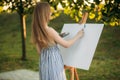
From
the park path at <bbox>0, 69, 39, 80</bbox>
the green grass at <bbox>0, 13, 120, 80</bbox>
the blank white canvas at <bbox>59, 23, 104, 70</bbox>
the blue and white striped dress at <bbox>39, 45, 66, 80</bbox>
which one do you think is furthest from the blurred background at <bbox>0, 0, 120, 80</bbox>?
the blue and white striped dress at <bbox>39, 45, 66, 80</bbox>

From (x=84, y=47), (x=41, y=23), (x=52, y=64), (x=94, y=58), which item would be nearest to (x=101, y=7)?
(x=84, y=47)

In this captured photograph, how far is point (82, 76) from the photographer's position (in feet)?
30.8

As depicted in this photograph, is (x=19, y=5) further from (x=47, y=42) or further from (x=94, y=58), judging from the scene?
(x=47, y=42)

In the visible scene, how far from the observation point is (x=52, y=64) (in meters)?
3.95

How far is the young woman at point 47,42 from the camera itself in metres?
3.68

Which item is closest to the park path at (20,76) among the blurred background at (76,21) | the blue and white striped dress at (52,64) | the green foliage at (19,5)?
the blurred background at (76,21)

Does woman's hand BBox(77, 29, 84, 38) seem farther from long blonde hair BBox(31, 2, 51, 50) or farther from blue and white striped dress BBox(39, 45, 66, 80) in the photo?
long blonde hair BBox(31, 2, 51, 50)

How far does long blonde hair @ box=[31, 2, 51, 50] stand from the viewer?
3666 mm

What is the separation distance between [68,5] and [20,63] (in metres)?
5.29

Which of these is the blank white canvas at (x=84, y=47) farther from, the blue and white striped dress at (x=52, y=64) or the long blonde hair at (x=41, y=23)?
the long blonde hair at (x=41, y=23)

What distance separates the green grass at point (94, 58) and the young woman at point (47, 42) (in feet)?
17.2

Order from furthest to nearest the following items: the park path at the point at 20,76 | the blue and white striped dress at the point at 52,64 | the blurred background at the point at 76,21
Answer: the park path at the point at 20,76 → the blurred background at the point at 76,21 → the blue and white striped dress at the point at 52,64

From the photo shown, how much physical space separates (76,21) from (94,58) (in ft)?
14.9

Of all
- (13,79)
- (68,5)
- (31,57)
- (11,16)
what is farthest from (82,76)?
(11,16)
